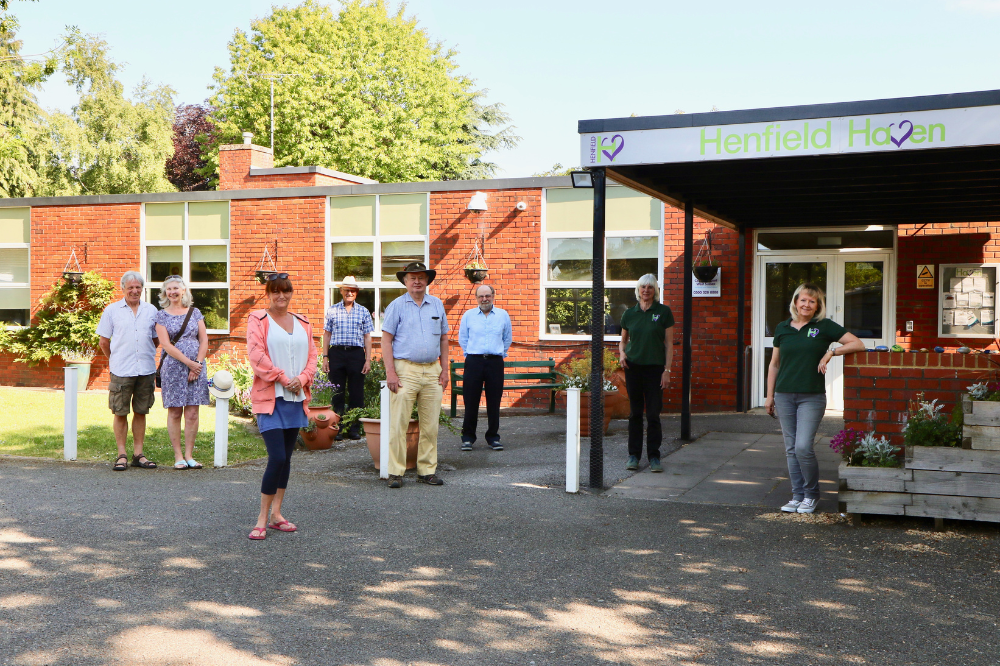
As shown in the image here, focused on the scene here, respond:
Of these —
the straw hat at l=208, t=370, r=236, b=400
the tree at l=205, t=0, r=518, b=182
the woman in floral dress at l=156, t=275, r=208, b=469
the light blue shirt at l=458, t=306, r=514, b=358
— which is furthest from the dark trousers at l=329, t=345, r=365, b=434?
the tree at l=205, t=0, r=518, b=182

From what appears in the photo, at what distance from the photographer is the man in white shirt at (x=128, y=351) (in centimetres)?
823

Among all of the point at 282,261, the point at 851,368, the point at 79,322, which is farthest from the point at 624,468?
the point at 79,322

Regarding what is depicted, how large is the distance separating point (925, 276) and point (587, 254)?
15.0 feet

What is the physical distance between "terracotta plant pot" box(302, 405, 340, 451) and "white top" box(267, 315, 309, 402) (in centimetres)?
370

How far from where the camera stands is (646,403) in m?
8.29

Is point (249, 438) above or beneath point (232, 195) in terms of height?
beneath

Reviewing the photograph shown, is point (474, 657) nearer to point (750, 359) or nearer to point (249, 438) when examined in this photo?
point (249, 438)

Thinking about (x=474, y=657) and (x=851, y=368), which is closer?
(x=474, y=657)

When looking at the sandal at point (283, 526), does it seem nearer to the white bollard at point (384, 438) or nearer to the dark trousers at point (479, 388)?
the white bollard at point (384, 438)

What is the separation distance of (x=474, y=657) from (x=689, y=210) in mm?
7101

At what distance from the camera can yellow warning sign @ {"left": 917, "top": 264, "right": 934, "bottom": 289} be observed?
466 inches

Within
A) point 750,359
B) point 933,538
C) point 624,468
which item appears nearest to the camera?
point 933,538

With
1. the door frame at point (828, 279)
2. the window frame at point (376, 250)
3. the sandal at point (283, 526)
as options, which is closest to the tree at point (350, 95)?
the window frame at point (376, 250)

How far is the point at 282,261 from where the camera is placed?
591 inches
